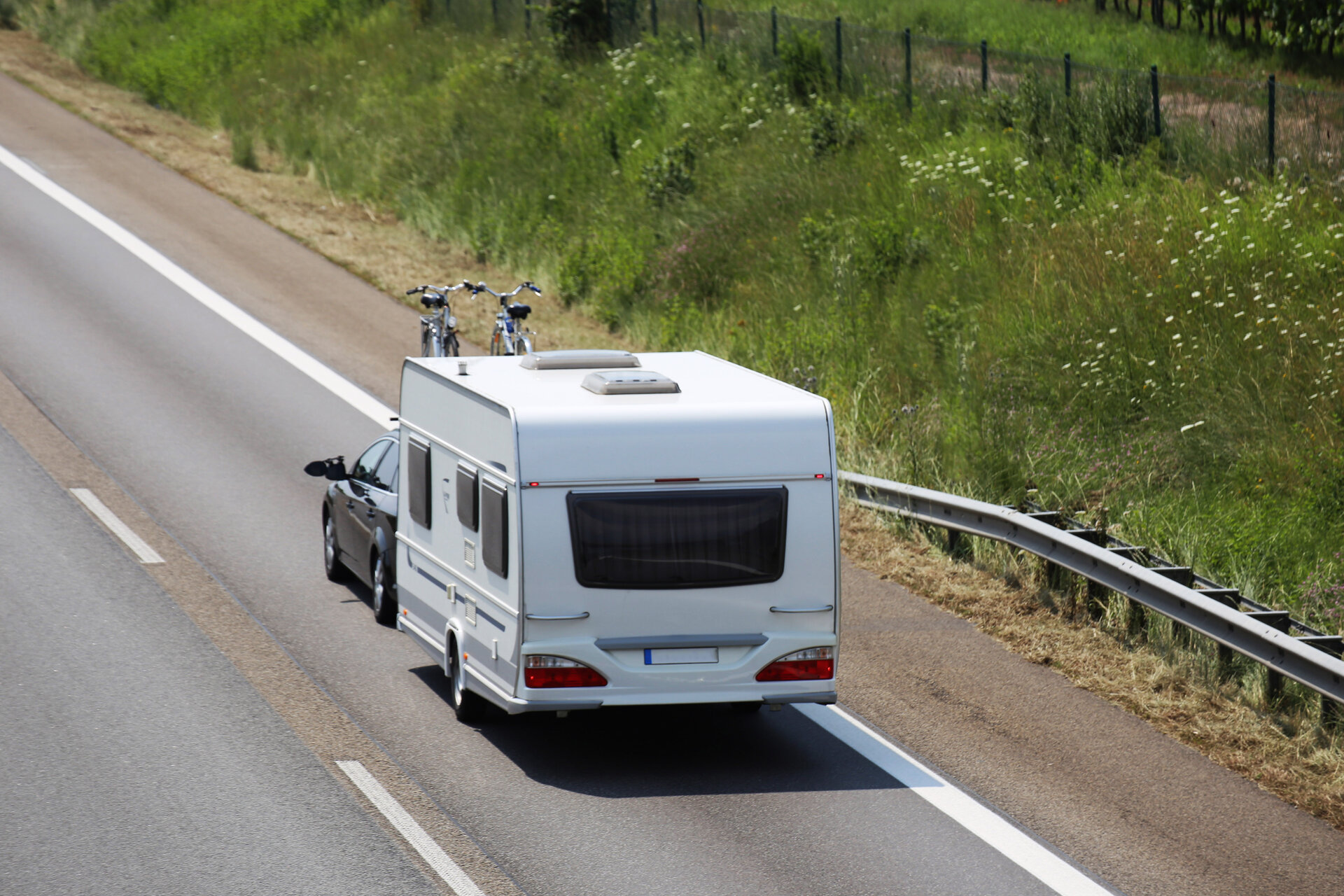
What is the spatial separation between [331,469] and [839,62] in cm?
1472

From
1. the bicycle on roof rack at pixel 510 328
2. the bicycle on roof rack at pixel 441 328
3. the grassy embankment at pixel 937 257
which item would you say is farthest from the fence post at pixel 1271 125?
the bicycle on roof rack at pixel 441 328

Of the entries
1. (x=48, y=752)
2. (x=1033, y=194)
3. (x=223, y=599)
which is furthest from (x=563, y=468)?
(x=1033, y=194)

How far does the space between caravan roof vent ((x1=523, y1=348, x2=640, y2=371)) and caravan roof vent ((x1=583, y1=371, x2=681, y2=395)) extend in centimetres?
69

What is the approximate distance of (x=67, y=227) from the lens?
2459cm

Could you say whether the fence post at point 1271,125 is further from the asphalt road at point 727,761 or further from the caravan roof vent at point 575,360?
the caravan roof vent at point 575,360

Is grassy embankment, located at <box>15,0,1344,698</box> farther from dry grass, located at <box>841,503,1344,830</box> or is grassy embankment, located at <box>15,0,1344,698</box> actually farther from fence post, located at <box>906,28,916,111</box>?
dry grass, located at <box>841,503,1344,830</box>

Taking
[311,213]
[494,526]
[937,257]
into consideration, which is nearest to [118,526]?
[494,526]

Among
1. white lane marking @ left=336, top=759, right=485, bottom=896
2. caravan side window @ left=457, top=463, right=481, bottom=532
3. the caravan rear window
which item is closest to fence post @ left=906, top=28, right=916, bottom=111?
caravan side window @ left=457, top=463, right=481, bottom=532

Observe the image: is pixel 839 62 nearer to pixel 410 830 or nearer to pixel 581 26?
pixel 581 26

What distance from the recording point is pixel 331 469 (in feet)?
40.5

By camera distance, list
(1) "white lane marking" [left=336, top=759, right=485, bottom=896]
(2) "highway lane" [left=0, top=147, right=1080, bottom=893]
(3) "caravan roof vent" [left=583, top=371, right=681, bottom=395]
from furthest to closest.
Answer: (3) "caravan roof vent" [left=583, top=371, right=681, bottom=395], (2) "highway lane" [left=0, top=147, right=1080, bottom=893], (1) "white lane marking" [left=336, top=759, right=485, bottom=896]

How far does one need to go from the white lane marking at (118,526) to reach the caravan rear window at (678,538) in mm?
5229

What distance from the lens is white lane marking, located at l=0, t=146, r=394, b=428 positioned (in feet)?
58.0

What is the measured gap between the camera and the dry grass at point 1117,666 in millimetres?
9000
